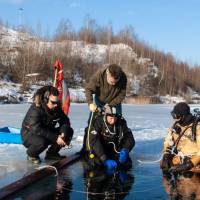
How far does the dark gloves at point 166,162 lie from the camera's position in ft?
17.5

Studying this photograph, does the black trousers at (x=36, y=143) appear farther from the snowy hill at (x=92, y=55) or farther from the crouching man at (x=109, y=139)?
the snowy hill at (x=92, y=55)

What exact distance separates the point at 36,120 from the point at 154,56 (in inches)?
1693

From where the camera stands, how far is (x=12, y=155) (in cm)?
596

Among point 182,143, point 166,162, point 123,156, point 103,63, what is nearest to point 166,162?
point 166,162

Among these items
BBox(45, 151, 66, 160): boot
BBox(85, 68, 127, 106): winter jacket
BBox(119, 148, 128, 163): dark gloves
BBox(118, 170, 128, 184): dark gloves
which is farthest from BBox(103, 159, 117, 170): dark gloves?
BBox(85, 68, 127, 106): winter jacket

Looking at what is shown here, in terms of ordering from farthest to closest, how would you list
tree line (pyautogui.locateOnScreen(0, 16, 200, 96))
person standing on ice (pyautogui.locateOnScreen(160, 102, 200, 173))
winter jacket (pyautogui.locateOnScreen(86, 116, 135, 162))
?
tree line (pyautogui.locateOnScreen(0, 16, 200, 96)) → winter jacket (pyautogui.locateOnScreen(86, 116, 135, 162)) → person standing on ice (pyautogui.locateOnScreen(160, 102, 200, 173))

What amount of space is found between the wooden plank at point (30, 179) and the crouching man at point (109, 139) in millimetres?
385

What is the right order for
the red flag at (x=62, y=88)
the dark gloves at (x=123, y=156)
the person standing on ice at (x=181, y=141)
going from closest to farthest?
1. the person standing on ice at (x=181, y=141)
2. the dark gloves at (x=123, y=156)
3. the red flag at (x=62, y=88)

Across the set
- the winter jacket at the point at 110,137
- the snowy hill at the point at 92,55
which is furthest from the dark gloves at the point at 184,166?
the snowy hill at the point at 92,55

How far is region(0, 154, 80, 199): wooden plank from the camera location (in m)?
3.90

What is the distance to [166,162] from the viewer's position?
5.34 meters

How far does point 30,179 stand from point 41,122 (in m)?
1.20

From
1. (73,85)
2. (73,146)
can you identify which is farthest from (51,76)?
(73,146)

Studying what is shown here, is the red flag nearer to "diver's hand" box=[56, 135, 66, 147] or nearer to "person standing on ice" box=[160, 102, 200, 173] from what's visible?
"diver's hand" box=[56, 135, 66, 147]
